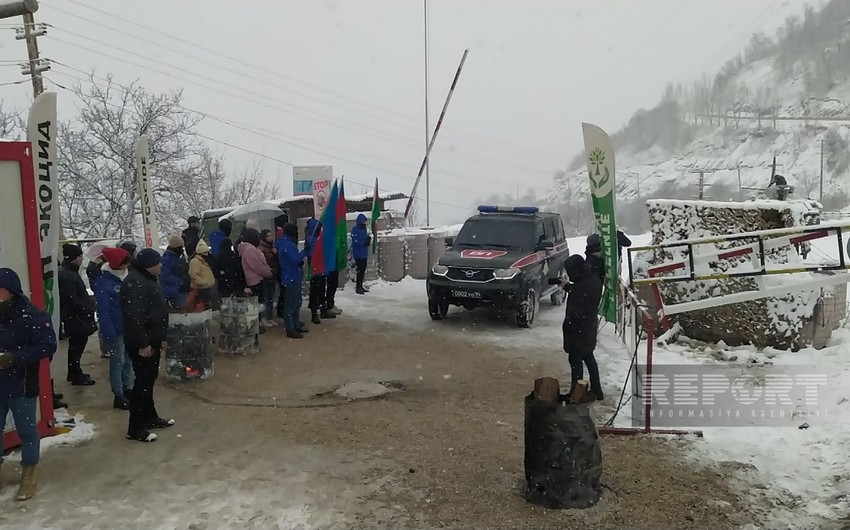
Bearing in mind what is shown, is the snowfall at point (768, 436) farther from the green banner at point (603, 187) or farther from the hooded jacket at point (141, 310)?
the green banner at point (603, 187)

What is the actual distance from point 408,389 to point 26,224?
456 centimetres

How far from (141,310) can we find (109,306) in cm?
126

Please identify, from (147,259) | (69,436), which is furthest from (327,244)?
(69,436)

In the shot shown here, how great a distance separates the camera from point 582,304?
7188 millimetres

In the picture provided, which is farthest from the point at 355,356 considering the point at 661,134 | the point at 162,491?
the point at 661,134

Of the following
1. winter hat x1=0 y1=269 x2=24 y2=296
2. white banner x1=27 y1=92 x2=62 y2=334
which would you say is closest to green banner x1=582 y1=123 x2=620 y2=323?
white banner x1=27 y1=92 x2=62 y2=334

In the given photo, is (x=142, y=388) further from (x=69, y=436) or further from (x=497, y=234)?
(x=497, y=234)

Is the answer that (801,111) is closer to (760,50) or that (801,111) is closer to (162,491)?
(760,50)

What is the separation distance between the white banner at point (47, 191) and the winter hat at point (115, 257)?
48 centimetres

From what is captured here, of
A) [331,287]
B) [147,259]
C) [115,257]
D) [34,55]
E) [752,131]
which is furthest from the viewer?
[752,131]

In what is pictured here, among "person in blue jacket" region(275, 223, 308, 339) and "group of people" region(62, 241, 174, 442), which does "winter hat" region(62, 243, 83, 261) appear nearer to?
"group of people" region(62, 241, 174, 442)

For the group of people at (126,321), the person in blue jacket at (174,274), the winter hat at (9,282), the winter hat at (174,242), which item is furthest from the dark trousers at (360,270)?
the winter hat at (9,282)

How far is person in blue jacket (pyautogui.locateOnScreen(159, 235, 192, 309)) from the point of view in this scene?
8984mm

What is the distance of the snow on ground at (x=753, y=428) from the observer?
17.0 ft
